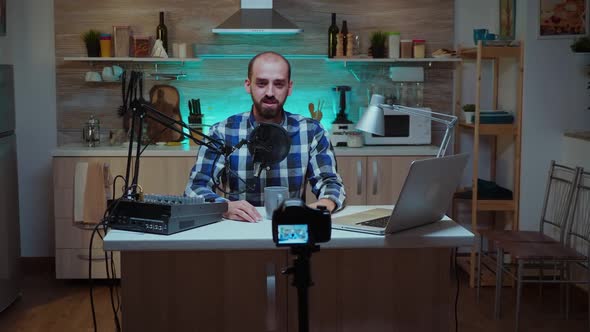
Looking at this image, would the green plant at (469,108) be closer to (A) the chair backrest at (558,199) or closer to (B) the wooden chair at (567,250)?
(A) the chair backrest at (558,199)

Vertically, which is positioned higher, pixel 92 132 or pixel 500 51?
pixel 500 51

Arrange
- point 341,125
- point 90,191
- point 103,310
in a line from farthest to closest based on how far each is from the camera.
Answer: point 341,125 < point 90,191 < point 103,310

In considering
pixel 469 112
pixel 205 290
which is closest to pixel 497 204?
pixel 469 112

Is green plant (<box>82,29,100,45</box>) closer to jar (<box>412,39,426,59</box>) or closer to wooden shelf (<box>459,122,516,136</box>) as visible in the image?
jar (<box>412,39,426,59</box>)

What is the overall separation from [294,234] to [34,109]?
4.13 meters

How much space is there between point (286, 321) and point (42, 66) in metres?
3.46

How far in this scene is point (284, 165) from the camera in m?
3.14

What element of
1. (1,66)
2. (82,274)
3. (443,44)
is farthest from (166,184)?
(443,44)

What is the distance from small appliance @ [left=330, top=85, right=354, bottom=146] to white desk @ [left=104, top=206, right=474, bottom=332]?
8.46ft

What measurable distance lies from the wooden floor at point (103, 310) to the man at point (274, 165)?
1511 millimetres

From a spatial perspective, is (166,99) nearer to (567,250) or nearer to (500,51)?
(500,51)

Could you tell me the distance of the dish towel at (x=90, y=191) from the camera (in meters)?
4.80

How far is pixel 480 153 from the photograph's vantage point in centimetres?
551

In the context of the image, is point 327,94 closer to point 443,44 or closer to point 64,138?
point 443,44
